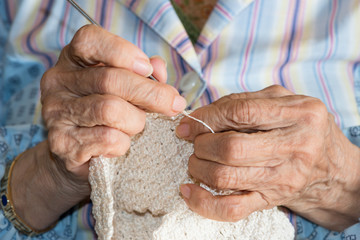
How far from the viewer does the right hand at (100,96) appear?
71 cm

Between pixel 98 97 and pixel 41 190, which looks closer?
pixel 98 97

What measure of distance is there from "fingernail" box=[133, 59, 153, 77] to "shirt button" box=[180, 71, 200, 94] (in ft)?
0.93

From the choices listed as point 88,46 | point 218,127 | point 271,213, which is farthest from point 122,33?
point 271,213

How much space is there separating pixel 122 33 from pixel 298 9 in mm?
473

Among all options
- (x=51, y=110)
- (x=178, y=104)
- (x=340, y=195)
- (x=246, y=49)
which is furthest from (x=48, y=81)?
(x=340, y=195)

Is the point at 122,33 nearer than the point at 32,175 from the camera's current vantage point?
No

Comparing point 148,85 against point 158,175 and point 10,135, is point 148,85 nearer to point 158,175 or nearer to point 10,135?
point 158,175

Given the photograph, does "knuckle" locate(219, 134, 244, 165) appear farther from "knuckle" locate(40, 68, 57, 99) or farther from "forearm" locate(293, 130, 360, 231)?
"knuckle" locate(40, 68, 57, 99)

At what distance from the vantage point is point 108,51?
706 millimetres

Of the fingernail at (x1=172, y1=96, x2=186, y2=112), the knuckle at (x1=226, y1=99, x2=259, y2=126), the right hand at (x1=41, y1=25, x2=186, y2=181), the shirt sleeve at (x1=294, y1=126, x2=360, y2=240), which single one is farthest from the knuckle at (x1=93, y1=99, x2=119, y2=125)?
the shirt sleeve at (x1=294, y1=126, x2=360, y2=240)

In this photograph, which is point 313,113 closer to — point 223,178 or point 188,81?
point 223,178

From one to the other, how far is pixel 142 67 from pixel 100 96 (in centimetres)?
9

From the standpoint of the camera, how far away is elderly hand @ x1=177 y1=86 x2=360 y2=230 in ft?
2.34

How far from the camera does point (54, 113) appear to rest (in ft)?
2.58
